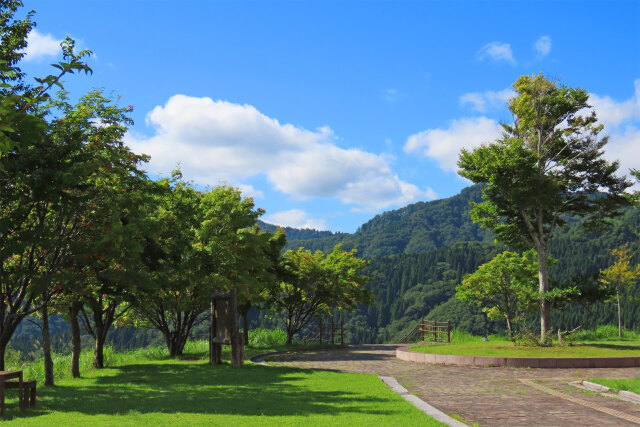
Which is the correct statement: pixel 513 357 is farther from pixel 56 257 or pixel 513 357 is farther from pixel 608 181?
pixel 56 257

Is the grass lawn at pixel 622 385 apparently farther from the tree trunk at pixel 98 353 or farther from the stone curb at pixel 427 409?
the tree trunk at pixel 98 353

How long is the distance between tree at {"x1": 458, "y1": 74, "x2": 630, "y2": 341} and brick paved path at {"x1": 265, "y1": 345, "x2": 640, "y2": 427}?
7430 mm

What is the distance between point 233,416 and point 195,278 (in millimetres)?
10721

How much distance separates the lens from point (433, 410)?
8.34m

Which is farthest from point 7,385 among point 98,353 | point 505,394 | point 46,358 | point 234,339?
point 98,353

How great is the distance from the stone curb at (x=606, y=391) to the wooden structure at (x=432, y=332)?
743 inches

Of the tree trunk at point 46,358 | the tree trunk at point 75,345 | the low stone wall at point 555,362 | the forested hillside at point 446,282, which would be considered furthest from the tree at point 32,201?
the forested hillside at point 446,282

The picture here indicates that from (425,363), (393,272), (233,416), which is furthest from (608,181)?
(393,272)

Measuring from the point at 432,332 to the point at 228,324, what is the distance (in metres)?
18.6

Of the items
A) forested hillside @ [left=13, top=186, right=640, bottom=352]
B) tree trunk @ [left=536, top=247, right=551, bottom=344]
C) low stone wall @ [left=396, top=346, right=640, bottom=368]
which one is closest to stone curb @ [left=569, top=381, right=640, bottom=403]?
low stone wall @ [left=396, top=346, right=640, bottom=368]

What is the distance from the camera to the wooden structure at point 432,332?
102ft

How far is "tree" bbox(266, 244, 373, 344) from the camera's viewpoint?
3002cm

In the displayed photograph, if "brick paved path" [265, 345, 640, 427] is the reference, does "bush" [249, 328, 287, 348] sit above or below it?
below

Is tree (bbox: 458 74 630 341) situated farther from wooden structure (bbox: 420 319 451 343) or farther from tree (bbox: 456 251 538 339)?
wooden structure (bbox: 420 319 451 343)
